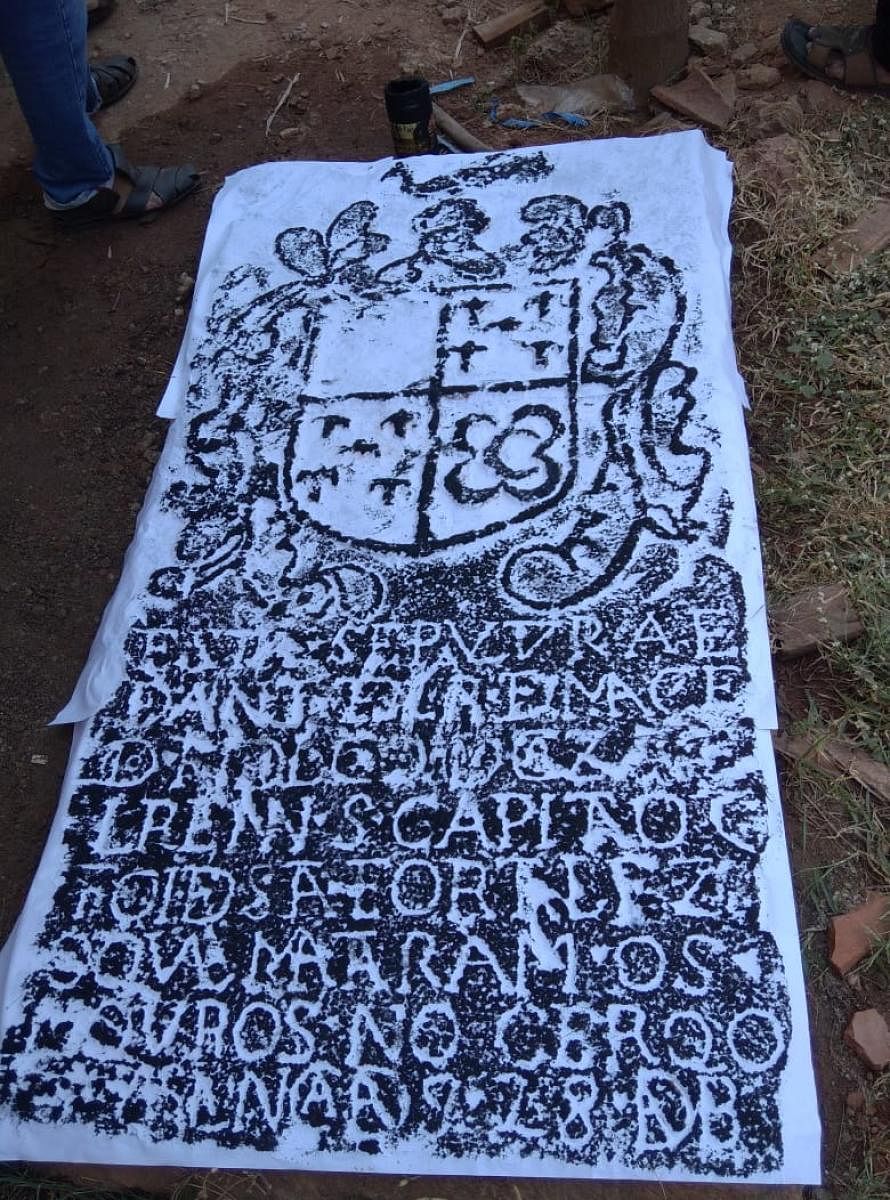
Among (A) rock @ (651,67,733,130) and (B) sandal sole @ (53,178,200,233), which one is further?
(B) sandal sole @ (53,178,200,233)

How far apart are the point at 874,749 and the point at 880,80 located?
1792mm

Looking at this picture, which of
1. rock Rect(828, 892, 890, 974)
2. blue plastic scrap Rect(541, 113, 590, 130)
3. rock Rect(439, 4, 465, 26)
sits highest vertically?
rock Rect(439, 4, 465, 26)

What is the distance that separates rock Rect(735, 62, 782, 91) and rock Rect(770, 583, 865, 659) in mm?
1538

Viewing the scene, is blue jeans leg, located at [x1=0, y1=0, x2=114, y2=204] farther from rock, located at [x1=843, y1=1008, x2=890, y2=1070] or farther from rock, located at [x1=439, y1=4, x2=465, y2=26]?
rock, located at [x1=843, y1=1008, x2=890, y2=1070]

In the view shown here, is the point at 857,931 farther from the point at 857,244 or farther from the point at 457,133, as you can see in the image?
the point at 457,133

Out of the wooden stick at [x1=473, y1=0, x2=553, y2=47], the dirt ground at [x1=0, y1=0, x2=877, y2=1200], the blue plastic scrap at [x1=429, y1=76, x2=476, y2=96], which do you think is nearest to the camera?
the dirt ground at [x1=0, y1=0, x2=877, y2=1200]

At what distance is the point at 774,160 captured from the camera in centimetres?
244

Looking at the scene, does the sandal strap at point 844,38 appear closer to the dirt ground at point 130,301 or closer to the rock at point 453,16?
the dirt ground at point 130,301

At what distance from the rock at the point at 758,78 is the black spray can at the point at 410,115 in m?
0.81

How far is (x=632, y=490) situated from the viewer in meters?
1.90

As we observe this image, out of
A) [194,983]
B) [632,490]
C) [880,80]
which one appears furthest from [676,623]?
[880,80]

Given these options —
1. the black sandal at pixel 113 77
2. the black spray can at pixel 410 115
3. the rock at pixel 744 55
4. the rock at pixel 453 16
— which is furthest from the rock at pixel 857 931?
the black sandal at pixel 113 77

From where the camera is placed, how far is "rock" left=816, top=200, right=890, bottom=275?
2.28 meters

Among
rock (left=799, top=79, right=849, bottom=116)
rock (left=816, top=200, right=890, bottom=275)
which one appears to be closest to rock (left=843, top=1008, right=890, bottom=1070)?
rock (left=816, top=200, right=890, bottom=275)
